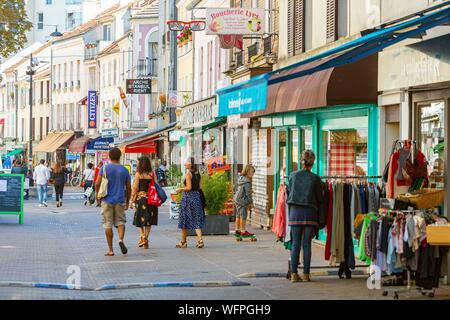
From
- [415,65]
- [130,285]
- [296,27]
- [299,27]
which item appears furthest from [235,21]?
[130,285]

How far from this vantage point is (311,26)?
80.6 ft

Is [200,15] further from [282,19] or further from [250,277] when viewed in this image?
[250,277]

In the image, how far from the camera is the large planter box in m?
25.9

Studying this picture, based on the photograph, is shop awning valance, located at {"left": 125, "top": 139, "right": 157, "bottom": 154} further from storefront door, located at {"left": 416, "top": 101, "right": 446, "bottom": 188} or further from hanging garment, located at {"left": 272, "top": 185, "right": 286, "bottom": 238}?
storefront door, located at {"left": 416, "top": 101, "right": 446, "bottom": 188}

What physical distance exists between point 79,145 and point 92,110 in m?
2.60

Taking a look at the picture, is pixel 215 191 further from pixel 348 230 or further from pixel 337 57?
pixel 337 57

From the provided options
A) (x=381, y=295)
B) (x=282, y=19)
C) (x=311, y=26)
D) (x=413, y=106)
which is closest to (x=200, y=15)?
(x=282, y=19)

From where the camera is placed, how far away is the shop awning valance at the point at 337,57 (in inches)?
528

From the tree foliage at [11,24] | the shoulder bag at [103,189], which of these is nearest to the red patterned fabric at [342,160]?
the shoulder bag at [103,189]

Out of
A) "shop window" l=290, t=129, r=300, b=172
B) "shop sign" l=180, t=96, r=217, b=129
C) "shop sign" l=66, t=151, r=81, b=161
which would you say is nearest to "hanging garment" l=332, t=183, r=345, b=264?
"shop window" l=290, t=129, r=300, b=172

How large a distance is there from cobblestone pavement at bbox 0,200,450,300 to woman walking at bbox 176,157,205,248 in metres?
0.39

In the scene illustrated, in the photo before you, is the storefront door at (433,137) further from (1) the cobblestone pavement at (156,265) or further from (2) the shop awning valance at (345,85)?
(2) the shop awning valance at (345,85)

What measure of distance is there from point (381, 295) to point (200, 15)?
3267 cm
